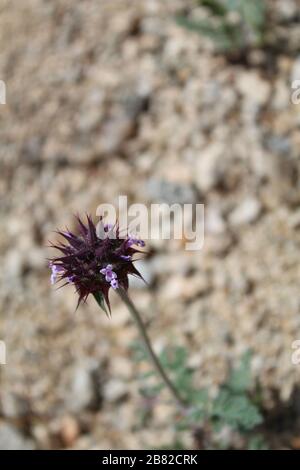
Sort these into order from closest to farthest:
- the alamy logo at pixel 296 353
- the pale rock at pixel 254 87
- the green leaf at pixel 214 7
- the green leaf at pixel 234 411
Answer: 1. the green leaf at pixel 234 411
2. the alamy logo at pixel 296 353
3. the pale rock at pixel 254 87
4. the green leaf at pixel 214 7

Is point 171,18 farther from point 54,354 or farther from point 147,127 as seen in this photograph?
point 54,354

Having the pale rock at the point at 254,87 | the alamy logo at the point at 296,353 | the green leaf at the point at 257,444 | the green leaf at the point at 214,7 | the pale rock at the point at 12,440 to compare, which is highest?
the green leaf at the point at 214,7

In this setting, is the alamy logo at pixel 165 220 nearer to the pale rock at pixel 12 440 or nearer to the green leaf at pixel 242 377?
the green leaf at pixel 242 377

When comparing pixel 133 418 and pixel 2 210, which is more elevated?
pixel 2 210

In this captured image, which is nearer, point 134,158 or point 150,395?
point 150,395

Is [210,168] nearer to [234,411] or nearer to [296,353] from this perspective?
[296,353]

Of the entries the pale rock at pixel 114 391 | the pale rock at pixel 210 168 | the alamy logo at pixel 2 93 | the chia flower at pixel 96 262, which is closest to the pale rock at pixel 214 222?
the pale rock at pixel 210 168
